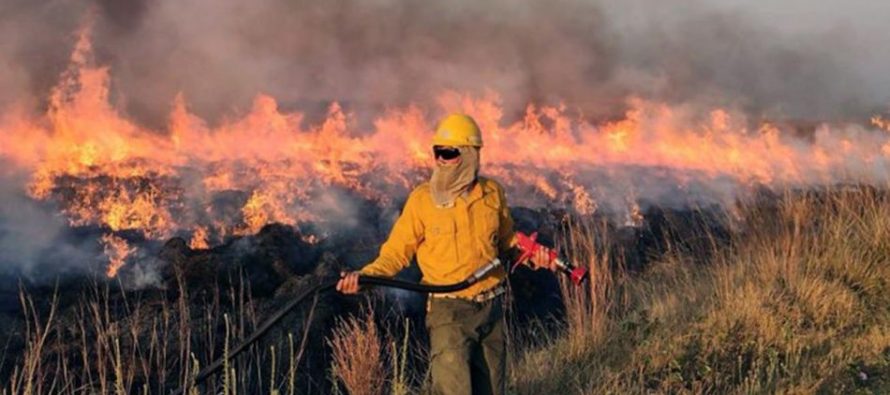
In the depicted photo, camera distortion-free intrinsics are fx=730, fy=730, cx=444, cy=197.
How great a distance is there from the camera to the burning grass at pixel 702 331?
183 inches

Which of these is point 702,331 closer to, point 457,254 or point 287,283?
point 457,254

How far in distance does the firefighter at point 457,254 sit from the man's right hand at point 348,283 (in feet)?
0.72

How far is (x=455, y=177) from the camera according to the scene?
12.3 feet

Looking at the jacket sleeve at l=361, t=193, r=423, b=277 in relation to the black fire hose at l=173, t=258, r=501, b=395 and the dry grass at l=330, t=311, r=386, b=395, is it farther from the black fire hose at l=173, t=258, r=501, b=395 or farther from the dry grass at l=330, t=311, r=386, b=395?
the dry grass at l=330, t=311, r=386, b=395

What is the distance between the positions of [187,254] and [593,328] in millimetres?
10642

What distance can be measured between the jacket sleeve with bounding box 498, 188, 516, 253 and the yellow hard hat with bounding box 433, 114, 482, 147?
1.33ft

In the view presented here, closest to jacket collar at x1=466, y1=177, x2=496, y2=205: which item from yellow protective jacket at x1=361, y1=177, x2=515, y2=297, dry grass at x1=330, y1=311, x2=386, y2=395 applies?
yellow protective jacket at x1=361, y1=177, x2=515, y2=297

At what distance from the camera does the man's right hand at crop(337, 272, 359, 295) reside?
3391 millimetres

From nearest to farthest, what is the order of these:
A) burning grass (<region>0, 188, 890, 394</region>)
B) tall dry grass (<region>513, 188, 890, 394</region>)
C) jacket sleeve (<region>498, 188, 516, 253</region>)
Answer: jacket sleeve (<region>498, 188, 516, 253</region>)
burning grass (<region>0, 188, 890, 394</region>)
tall dry grass (<region>513, 188, 890, 394</region>)

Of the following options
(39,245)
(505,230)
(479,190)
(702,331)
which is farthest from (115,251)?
(479,190)

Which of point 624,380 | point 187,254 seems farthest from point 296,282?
point 624,380

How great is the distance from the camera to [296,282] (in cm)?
1232

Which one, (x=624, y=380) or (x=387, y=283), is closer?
(x=387, y=283)

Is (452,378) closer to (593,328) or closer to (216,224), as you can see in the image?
(593,328)
